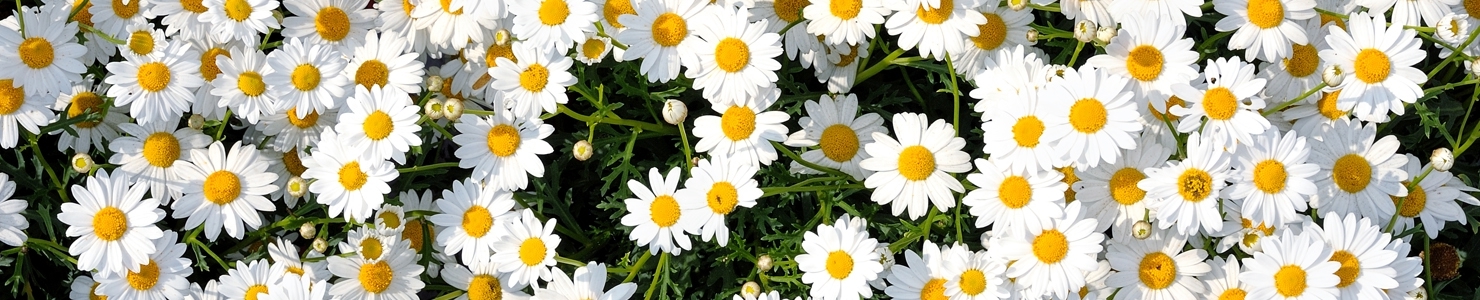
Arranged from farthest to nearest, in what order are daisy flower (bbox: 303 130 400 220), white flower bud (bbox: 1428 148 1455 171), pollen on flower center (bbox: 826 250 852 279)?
daisy flower (bbox: 303 130 400 220)
pollen on flower center (bbox: 826 250 852 279)
white flower bud (bbox: 1428 148 1455 171)

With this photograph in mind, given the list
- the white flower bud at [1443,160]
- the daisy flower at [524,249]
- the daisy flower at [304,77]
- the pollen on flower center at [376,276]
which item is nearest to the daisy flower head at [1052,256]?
the white flower bud at [1443,160]

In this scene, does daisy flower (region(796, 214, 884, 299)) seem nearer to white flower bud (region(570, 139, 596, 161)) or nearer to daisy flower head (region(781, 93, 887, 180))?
daisy flower head (region(781, 93, 887, 180))

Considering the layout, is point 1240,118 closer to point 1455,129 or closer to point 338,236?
point 1455,129

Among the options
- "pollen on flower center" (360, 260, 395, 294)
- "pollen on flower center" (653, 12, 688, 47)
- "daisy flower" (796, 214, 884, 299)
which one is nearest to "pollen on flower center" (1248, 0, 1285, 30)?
"daisy flower" (796, 214, 884, 299)

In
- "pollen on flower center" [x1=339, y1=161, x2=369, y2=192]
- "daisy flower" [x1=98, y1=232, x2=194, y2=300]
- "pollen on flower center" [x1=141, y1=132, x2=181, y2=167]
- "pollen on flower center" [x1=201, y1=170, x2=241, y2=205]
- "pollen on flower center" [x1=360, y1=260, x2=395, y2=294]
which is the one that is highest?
"pollen on flower center" [x1=339, y1=161, x2=369, y2=192]

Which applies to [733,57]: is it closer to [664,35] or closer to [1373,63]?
[664,35]

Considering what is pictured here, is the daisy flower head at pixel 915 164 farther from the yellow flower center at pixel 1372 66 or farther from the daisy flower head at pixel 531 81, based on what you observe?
the yellow flower center at pixel 1372 66
